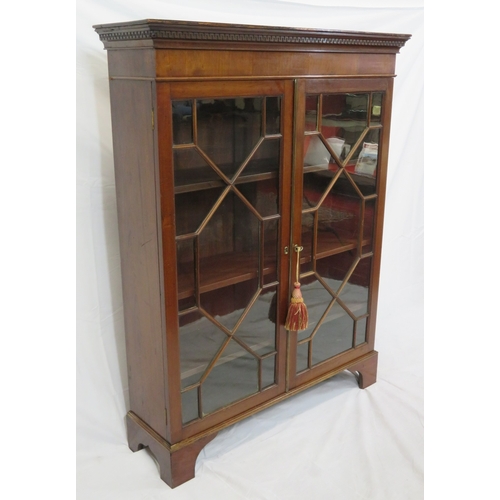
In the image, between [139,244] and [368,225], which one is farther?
[368,225]

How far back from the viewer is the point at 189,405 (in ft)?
5.66

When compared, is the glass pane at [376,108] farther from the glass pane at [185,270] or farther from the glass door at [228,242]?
the glass pane at [185,270]

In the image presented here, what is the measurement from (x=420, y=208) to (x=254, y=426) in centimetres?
135

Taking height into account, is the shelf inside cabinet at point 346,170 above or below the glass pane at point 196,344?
above

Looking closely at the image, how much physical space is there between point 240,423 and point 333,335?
0.44m

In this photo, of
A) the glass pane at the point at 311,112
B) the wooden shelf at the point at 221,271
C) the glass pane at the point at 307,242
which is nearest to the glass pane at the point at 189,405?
the wooden shelf at the point at 221,271

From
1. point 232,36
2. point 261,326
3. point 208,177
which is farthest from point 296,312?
point 232,36

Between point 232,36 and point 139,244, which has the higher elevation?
point 232,36

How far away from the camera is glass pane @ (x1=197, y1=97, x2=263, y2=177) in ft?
5.04

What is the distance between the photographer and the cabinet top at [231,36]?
1385mm

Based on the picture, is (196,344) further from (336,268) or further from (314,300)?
(336,268)

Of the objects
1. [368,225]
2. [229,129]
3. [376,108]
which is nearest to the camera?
[229,129]


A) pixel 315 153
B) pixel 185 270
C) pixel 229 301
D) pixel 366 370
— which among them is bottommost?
pixel 366 370

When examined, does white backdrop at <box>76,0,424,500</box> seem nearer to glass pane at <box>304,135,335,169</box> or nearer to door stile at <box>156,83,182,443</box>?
door stile at <box>156,83,182,443</box>
